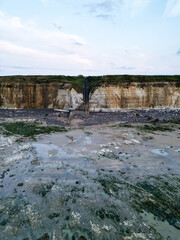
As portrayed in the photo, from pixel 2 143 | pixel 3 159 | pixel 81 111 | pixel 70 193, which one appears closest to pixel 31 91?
pixel 81 111

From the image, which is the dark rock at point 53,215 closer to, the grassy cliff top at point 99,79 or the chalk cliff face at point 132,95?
the chalk cliff face at point 132,95

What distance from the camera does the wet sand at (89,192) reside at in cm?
414

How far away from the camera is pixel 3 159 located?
819 cm

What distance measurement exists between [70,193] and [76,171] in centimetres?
162

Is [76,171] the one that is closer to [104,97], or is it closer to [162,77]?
[104,97]

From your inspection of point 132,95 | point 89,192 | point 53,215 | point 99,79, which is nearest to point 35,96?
point 99,79

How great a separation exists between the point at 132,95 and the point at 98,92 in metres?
6.29

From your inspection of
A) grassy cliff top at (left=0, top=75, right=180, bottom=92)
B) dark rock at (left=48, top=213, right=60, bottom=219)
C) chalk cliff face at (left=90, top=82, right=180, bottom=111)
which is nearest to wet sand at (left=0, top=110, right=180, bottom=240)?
dark rock at (left=48, top=213, right=60, bottom=219)

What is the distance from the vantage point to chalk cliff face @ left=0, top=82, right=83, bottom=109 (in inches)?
1078

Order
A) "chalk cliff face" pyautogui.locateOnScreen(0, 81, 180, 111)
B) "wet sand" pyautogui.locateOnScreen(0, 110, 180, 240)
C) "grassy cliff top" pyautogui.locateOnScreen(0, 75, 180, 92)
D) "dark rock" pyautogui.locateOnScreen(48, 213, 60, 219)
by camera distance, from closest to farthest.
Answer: "wet sand" pyautogui.locateOnScreen(0, 110, 180, 240) → "dark rock" pyautogui.locateOnScreen(48, 213, 60, 219) → "chalk cliff face" pyautogui.locateOnScreen(0, 81, 180, 111) → "grassy cliff top" pyautogui.locateOnScreen(0, 75, 180, 92)

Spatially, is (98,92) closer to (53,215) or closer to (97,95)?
(97,95)

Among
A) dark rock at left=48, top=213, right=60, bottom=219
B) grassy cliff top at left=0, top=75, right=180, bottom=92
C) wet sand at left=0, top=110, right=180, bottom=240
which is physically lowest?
dark rock at left=48, top=213, right=60, bottom=219

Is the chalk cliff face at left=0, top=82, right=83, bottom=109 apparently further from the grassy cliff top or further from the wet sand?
the wet sand

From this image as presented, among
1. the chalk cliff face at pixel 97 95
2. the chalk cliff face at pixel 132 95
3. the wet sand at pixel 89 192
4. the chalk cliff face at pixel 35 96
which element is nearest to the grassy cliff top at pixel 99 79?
the chalk cliff face at pixel 97 95
